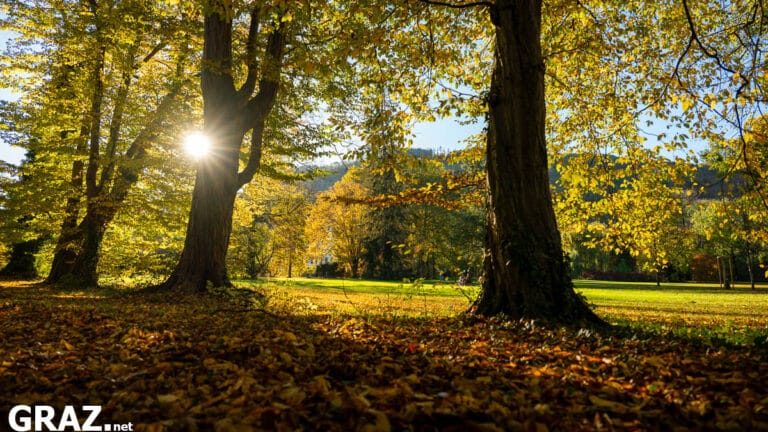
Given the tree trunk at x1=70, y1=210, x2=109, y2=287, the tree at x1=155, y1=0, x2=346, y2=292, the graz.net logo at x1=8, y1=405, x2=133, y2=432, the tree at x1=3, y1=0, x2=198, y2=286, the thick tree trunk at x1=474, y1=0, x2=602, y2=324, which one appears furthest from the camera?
the tree trunk at x1=70, y1=210, x2=109, y2=287

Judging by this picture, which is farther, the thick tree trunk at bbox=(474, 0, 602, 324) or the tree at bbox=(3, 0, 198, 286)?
the tree at bbox=(3, 0, 198, 286)

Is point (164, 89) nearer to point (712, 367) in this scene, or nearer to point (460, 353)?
point (460, 353)

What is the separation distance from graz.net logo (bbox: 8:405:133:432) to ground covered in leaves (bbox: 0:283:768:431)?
63 mm

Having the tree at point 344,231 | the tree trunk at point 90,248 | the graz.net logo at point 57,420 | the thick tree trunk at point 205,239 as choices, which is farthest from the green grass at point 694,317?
the tree at point 344,231

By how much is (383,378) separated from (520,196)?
373 centimetres

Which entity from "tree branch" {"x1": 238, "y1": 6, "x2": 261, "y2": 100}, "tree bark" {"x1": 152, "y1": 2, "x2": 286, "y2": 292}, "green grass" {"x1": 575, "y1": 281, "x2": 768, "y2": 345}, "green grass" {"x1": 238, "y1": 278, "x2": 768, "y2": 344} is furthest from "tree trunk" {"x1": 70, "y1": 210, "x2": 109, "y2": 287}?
"green grass" {"x1": 575, "y1": 281, "x2": 768, "y2": 345}

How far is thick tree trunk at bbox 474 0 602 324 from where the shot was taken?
542cm

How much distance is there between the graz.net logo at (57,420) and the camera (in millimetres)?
1958

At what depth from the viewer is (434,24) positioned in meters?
7.67

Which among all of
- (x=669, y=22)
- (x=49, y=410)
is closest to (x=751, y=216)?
(x=669, y=22)

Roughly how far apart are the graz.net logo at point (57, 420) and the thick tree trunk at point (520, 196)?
462 cm

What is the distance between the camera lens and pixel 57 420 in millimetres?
2068

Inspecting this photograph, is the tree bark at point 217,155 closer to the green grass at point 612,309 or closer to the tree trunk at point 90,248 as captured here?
the green grass at point 612,309

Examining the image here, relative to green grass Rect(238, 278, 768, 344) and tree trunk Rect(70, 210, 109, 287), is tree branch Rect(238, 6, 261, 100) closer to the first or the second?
green grass Rect(238, 278, 768, 344)
